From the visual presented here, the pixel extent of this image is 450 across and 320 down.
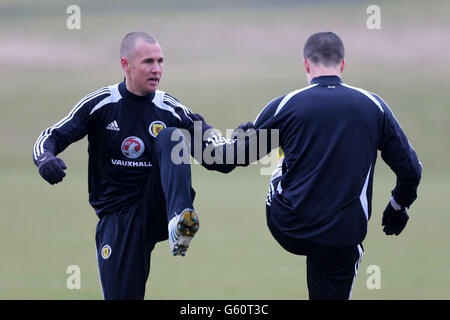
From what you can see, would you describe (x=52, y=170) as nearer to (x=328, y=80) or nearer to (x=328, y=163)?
(x=328, y=163)

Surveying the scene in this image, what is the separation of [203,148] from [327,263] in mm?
1223

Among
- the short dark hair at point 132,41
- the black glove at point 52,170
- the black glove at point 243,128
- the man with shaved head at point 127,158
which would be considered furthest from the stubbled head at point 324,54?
the black glove at point 52,170

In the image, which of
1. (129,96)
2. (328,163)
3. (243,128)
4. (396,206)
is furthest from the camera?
(129,96)

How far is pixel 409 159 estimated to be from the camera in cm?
481

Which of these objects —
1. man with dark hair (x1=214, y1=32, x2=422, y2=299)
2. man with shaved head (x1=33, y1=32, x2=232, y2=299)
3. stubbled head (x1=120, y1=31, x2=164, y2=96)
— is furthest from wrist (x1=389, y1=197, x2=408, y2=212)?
stubbled head (x1=120, y1=31, x2=164, y2=96)

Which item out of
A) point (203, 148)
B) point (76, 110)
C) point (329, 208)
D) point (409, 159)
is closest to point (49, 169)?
point (76, 110)

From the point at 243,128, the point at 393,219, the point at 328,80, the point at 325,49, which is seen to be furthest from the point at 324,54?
the point at 393,219

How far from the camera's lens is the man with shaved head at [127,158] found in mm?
5211

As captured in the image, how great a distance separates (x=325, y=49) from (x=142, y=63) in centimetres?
134

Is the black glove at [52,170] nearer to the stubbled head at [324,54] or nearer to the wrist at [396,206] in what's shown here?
the stubbled head at [324,54]

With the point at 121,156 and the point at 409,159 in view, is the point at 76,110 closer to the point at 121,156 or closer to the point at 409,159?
the point at 121,156

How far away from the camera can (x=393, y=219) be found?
5.25m

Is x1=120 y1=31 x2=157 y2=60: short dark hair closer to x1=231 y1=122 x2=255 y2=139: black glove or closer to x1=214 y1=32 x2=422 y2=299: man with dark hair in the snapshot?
x1=231 y1=122 x2=255 y2=139: black glove

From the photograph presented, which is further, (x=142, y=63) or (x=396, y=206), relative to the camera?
(x=142, y=63)
